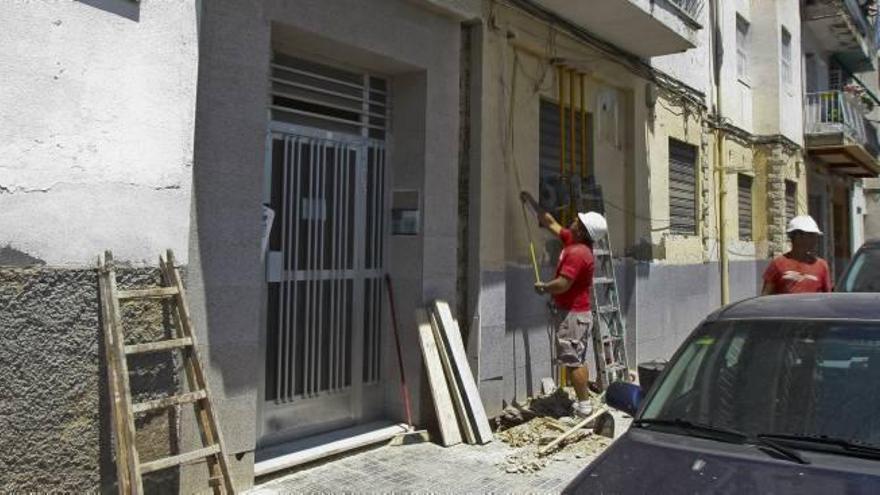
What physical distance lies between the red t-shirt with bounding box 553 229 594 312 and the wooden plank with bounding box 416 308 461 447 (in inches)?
53.2

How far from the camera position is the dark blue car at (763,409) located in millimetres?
2234

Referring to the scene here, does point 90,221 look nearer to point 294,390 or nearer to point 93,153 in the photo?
point 93,153

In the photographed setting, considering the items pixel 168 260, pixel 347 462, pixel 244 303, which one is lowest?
pixel 347 462

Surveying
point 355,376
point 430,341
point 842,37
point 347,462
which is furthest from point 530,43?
point 842,37

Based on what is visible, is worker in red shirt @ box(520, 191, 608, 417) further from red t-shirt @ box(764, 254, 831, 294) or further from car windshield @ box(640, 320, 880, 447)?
car windshield @ box(640, 320, 880, 447)

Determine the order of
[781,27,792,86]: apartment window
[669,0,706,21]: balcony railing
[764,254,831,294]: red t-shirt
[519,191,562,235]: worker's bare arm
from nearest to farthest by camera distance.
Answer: [764,254,831,294]: red t-shirt
[519,191,562,235]: worker's bare arm
[669,0,706,21]: balcony railing
[781,27,792,86]: apartment window

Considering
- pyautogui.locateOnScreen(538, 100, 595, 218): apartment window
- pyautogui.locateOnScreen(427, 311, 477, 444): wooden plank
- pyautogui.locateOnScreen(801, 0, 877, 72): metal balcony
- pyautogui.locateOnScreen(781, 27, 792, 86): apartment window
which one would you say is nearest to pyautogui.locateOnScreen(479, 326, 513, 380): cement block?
pyautogui.locateOnScreen(427, 311, 477, 444): wooden plank

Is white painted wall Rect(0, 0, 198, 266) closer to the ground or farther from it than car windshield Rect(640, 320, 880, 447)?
farther from it

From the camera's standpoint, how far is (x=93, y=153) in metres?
3.47

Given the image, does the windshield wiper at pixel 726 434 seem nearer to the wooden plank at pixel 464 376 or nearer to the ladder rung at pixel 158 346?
the ladder rung at pixel 158 346

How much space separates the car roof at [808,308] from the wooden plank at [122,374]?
2.86 metres

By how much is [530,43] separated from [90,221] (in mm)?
4788

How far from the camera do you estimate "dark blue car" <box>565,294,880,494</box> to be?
2.23m

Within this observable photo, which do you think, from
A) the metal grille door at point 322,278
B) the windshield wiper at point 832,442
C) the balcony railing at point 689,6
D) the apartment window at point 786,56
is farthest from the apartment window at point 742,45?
the windshield wiper at point 832,442
